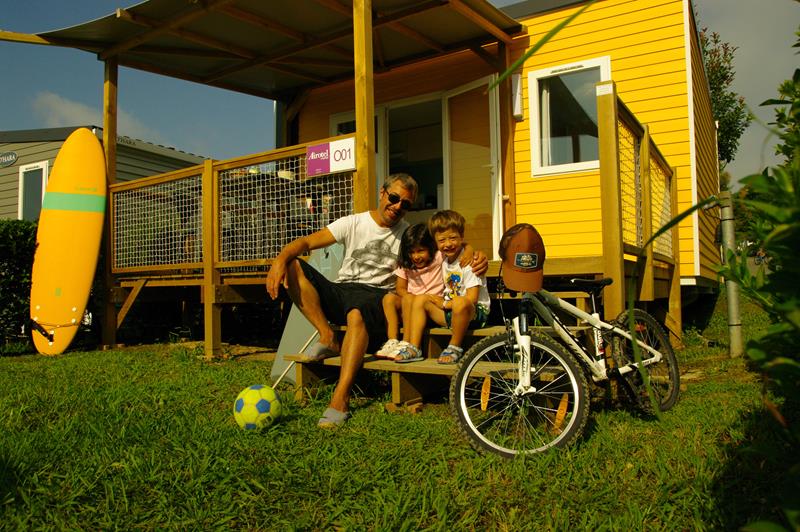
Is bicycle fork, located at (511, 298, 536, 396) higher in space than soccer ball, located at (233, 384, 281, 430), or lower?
higher

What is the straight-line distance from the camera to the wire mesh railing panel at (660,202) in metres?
5.43

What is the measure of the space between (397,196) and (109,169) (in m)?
4.73

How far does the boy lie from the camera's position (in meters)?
3.43

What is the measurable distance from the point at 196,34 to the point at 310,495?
598cm

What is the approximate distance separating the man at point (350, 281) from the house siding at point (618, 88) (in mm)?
3042

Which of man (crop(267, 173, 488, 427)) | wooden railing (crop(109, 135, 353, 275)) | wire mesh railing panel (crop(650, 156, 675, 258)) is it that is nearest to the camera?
man (crop(267, 173, 488, 427))

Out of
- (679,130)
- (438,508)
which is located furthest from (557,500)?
(679,130)

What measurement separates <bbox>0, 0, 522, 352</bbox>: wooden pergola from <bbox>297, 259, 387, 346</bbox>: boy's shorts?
1465 millimetres

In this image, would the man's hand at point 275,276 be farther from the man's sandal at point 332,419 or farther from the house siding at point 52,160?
the house siding at point 52,160

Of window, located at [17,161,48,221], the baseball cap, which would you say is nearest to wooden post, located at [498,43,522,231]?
the baseball cap

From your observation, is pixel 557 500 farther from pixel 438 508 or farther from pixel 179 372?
pixel 179 372

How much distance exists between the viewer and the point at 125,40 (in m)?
6.74

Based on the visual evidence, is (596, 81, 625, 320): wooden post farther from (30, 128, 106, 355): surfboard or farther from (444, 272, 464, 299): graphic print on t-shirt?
(30, 128, 106, 355): surfboard

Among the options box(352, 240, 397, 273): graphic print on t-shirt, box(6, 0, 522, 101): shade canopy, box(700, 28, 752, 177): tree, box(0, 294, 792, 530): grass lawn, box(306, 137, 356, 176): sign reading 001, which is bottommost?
box(0, 294, 792, 530): grass lawn
